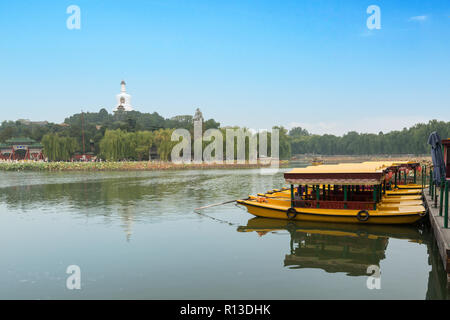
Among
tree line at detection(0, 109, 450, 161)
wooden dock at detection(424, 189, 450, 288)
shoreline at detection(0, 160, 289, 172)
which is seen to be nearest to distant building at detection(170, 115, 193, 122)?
tree line at detection(0, 109, 450, 161)

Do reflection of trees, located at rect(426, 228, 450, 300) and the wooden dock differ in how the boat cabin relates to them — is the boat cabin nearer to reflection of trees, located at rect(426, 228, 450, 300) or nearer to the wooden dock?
the wooden dock

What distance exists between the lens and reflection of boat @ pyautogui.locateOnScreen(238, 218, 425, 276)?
1213 cm

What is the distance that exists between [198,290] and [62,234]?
9780mm

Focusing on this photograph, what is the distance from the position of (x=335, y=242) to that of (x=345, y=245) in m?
0.51

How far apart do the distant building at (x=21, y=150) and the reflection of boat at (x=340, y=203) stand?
312ft

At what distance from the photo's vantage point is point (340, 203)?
17578 mm

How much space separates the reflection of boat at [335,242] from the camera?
12133 mm

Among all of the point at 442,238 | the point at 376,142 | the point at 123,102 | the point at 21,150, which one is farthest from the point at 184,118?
the point at 442,238

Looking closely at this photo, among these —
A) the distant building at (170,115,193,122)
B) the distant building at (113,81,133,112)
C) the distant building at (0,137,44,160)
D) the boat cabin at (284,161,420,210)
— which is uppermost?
the distant building at (113,81,133,112)

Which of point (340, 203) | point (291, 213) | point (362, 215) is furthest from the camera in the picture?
point (291, 213)

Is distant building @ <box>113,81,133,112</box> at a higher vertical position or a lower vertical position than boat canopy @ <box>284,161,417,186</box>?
higher

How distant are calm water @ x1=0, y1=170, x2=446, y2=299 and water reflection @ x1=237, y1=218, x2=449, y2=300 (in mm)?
36

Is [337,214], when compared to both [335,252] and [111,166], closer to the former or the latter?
[335,252]

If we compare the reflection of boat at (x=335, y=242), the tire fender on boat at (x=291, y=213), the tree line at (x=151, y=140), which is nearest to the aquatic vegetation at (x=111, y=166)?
the tree line at (x=151, y=140)
